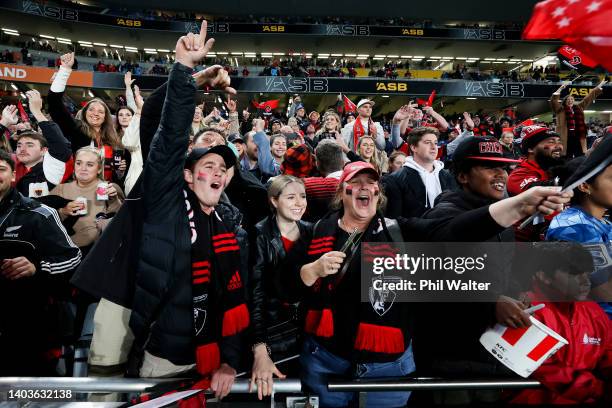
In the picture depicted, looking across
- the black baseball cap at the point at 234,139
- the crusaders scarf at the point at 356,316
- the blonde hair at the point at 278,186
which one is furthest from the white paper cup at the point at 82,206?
the black baseball cap at the point at 234,139

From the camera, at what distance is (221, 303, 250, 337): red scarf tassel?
6.36ft

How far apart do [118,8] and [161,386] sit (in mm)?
36742

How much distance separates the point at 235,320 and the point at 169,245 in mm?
483

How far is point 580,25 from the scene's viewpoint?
65.8 inches

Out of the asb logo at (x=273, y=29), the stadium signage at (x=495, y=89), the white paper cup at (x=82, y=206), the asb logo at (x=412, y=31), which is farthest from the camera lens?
the asb logo at (x=412, y=31)

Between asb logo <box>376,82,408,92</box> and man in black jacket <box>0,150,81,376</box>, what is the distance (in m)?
24.7

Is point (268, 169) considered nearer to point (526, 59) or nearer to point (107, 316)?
point (107, 316)

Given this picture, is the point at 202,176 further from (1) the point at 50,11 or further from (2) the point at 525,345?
(1) the point at 50,11

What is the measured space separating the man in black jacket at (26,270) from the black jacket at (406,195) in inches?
93.8

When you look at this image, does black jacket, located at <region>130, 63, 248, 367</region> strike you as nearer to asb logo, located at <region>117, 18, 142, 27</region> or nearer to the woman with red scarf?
the woman with red scarf

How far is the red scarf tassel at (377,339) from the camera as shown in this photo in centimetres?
194

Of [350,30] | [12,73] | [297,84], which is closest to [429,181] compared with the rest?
[297,84]

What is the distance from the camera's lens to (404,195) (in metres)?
3.46

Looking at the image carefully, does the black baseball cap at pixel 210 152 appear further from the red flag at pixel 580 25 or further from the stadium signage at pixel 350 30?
the stadium signage at pixel 350 30
